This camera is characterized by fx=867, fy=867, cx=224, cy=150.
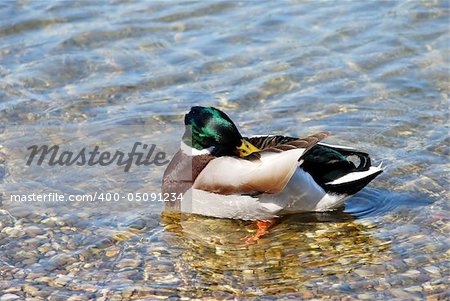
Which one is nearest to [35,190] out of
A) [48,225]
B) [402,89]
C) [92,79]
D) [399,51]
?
[48,225]

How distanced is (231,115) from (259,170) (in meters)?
2.38

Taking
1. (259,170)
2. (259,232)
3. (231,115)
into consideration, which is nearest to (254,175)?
(259,170)

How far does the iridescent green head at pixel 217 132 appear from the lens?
6574 mm

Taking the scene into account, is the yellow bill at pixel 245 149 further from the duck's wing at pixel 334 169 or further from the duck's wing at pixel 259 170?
the duck's wing at pixel 334 169

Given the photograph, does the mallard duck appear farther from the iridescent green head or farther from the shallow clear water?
the shallow clear water

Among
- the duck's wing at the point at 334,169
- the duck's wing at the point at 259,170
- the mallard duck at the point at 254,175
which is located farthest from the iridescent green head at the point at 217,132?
the duck's wing at the point at 334,169

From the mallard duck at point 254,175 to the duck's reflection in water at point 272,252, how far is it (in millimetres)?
113

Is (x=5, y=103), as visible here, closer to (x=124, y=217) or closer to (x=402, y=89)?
(x=124, y=217)

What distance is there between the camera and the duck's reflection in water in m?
5.73

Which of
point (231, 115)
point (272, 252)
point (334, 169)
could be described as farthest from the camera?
point (231, 115)

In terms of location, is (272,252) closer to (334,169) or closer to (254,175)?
(254,175)

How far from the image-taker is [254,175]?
247 inches

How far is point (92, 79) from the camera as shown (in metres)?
9.42

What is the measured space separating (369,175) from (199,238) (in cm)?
135
